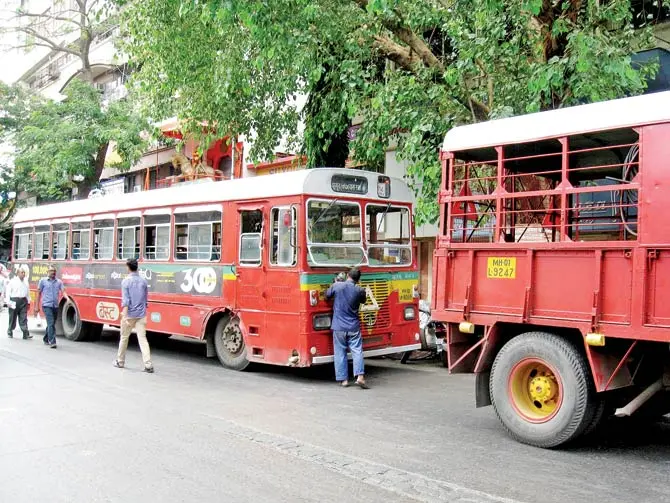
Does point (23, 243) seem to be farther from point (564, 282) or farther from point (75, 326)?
point (564, 282)

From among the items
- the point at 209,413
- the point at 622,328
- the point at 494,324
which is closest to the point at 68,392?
the point at 209,413

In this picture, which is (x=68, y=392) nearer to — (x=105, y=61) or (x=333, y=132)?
(x=333, y=132)

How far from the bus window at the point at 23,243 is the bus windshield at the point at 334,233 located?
10049 millimetres

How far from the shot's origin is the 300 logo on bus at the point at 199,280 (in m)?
10.8

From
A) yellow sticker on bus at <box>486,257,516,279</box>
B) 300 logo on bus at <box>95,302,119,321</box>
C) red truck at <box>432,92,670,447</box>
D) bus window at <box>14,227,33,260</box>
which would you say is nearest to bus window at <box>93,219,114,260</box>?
300 logo on bus at <box>95,302,119,321</box>

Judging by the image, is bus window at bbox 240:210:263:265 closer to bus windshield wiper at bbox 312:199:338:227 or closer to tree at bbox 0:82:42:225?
bus windshield wiper at bbox 312:199:338:227

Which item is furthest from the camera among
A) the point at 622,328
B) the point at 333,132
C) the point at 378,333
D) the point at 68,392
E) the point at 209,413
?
the point at 333,132

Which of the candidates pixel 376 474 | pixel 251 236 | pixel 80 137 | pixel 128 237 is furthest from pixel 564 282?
pixel 80 137

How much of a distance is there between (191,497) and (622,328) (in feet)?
12.3

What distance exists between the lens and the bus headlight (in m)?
9.33

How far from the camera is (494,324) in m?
6.48

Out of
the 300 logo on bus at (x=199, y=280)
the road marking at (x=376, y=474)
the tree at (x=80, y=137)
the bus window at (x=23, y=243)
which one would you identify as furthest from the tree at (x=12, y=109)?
the road marking at (x=376, y=474)

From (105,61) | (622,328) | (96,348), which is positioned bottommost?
(96,348)

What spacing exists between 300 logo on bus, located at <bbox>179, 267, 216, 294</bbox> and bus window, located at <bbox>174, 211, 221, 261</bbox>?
0.72 feet
